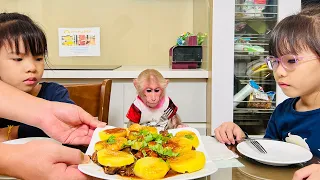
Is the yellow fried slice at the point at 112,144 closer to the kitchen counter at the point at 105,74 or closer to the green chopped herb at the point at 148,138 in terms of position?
the green chopped herb at the point at 148,138

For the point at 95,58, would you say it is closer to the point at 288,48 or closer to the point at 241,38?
the point at 241,38

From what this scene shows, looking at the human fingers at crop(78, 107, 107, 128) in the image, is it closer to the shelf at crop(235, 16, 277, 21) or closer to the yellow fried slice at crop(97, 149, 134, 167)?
the yellow fried slice at crop(97, 149, 134, 167)

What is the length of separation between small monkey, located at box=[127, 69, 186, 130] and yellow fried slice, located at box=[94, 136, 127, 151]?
3.48ft

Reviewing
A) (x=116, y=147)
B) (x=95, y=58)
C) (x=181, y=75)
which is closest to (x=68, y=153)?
(x=116, y=147)

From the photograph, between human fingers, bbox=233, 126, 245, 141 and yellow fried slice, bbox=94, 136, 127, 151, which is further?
human fingers, bbox=233, 126, 245, 141

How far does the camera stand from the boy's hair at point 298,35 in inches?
40.4

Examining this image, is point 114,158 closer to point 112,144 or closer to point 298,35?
point 112,144

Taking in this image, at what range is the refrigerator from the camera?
2143 millimetres

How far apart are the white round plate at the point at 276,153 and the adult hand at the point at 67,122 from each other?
40cm

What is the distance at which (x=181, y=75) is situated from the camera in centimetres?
210

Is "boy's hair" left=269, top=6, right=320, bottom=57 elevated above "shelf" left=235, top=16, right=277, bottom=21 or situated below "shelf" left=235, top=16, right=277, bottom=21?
below

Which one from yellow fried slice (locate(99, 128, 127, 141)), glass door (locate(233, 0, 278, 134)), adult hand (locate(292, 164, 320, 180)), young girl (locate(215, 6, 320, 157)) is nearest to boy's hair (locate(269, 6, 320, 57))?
young girl (locate(215, 6, 320, 157))

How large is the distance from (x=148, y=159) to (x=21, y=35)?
86 cm

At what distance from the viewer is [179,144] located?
745 mm
